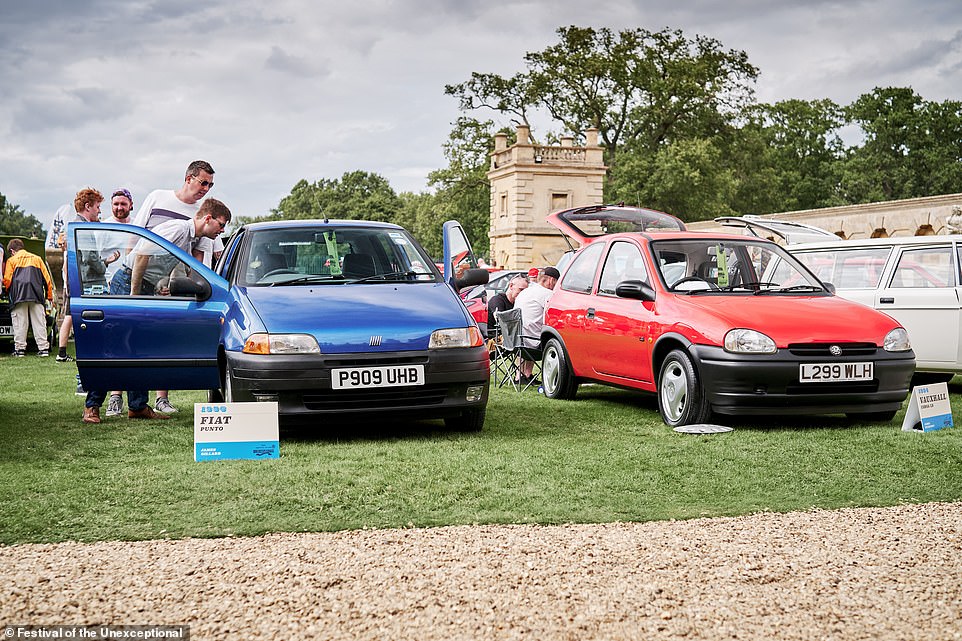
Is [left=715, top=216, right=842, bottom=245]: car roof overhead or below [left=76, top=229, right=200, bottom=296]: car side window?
overhead

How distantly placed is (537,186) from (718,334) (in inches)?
2281

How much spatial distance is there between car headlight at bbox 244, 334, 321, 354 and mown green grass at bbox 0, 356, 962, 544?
73 centimetres

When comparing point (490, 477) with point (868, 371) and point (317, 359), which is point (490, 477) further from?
point (868, 371)

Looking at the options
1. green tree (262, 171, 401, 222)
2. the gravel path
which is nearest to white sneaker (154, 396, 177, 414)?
the gravel path

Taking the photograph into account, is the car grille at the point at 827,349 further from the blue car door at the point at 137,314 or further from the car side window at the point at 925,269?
the blue car door at the point at 137,314

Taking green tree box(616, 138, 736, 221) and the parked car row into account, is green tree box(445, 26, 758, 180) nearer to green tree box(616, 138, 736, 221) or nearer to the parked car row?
green tree box(616, 138, 736, 221)

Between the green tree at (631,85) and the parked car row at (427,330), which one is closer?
the parked car row at (427,330)

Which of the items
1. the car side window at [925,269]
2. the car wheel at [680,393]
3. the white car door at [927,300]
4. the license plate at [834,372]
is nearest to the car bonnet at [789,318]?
the license plate at [834,372]

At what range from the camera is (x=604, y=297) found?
11.0m

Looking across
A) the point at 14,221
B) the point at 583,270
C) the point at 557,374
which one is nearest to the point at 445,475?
the point at 557,374

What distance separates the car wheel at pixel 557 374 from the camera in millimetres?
11680

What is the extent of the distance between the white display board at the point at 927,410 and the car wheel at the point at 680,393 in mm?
1617

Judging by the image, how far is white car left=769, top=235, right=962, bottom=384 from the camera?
38.9 ft

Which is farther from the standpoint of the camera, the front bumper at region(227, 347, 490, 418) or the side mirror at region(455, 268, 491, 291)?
the side mirror at region(455, 268, 491, 291)
